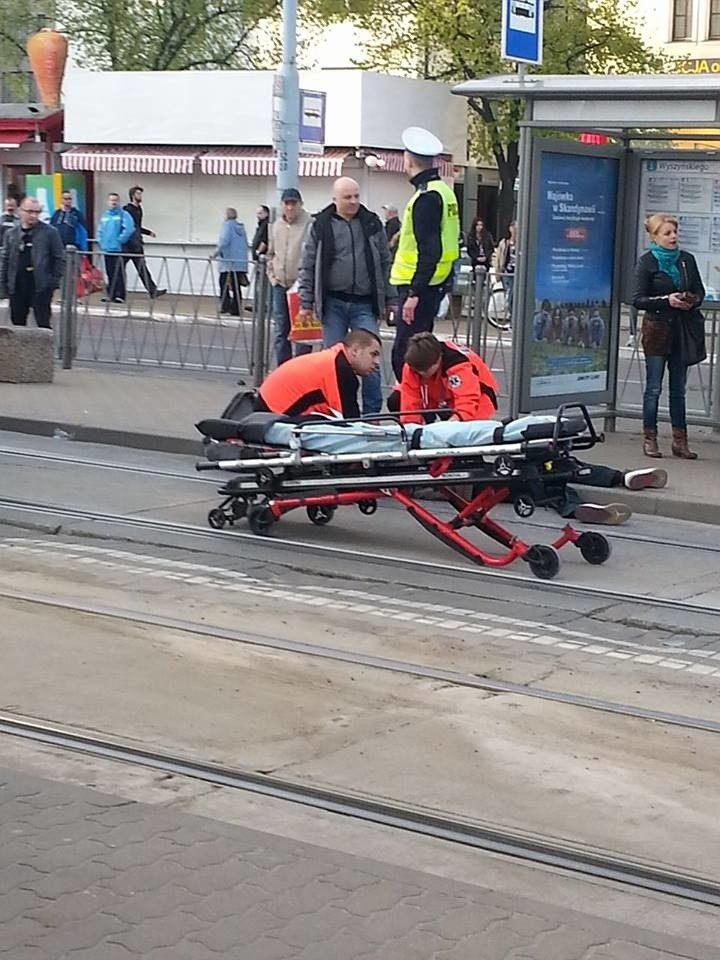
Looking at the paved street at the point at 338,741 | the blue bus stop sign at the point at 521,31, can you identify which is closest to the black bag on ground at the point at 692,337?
the paved street at the point at 338,741

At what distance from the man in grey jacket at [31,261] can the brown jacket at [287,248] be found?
3.07 m

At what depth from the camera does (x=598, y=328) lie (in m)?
13.2

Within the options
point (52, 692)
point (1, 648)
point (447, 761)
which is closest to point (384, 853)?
point (447, 761)

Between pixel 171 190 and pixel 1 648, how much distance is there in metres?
28.3

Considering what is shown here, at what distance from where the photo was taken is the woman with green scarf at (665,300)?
12055 mm

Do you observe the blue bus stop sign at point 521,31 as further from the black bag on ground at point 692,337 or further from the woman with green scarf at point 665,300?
the black bag on ground at point 692,337

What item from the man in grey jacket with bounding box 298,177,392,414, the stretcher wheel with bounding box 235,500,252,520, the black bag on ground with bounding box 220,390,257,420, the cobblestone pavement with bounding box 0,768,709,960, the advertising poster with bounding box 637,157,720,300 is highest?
the advertising poster with bounding box 637,157,720,300

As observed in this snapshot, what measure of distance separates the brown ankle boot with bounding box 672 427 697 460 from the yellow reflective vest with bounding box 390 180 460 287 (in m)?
2.01

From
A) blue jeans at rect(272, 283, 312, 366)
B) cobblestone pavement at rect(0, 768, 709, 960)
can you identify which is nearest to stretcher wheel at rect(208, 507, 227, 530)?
cobblestone pavement at rect(0, 768, 709, 960)

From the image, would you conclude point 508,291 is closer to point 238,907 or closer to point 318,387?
point 318,387

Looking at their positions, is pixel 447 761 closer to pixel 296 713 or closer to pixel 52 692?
pixel 296 713

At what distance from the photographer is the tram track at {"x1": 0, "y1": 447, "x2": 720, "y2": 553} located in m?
9.90

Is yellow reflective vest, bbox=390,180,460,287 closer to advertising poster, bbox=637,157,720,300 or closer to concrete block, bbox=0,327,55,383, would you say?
advertising poster, bbox=637,157,720,300

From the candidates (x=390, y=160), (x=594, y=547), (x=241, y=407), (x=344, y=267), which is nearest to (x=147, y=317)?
(x=344, y=267)
